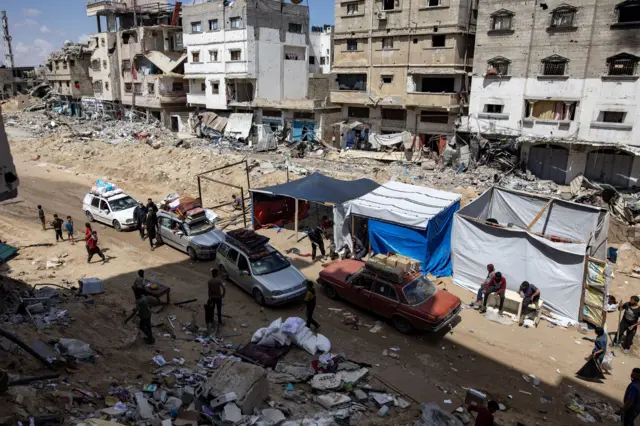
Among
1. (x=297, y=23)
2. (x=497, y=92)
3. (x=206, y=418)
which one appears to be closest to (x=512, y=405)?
(x=206, y=418)

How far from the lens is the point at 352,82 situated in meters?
36.3

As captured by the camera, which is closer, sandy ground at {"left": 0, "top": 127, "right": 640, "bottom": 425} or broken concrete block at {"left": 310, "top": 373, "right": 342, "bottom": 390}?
broken concrete block at {"left": 310, "top": 373, "right": 342, "bottom": 390}

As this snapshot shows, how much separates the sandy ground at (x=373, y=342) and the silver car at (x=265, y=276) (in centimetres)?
42

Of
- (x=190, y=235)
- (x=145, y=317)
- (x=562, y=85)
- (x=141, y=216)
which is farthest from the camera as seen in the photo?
(x=562, y=85)

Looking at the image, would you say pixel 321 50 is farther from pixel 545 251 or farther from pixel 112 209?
pixel 545 251

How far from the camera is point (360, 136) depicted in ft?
117

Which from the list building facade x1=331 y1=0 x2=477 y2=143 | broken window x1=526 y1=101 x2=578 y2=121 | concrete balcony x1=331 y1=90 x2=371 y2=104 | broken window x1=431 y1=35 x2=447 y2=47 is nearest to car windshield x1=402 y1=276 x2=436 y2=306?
broken window x1=526 y1=101 x2=578 y2=121

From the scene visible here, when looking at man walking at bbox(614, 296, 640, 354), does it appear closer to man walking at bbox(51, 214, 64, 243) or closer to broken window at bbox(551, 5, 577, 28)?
man walking at bbox(51, 214, 64, 243)

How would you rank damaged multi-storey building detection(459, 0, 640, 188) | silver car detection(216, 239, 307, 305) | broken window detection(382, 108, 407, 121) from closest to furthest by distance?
silver car detection(216, 239, 307, 305) → damaged multi-storey building detection(459, 0, 640, 188) → broken window detection(382, 108, 407, 121)

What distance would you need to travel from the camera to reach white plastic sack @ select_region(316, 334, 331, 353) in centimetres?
1058

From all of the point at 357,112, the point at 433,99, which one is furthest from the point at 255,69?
the point at 433,99

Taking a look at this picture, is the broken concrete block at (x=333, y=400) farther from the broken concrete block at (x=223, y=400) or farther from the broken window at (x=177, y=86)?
the broken window at (x=177, y=86)

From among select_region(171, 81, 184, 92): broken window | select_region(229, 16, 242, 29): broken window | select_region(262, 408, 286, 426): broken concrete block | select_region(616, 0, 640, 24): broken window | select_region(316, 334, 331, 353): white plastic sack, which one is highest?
select_region(229, 16, 242, 29): broken window

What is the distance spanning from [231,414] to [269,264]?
688 cm
